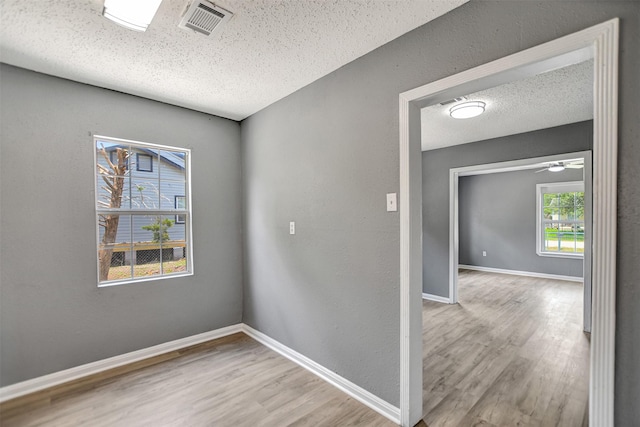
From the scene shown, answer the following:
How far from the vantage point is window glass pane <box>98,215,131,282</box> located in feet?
8.75

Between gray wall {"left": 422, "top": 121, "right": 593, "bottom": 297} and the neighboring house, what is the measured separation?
3775mm

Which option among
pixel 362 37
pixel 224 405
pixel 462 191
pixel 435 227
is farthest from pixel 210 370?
pixel 462 191

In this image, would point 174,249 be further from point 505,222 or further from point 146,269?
point 505,222

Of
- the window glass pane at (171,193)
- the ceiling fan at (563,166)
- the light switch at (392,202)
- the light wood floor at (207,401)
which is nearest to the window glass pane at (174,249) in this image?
the window glass pane at (171,193)

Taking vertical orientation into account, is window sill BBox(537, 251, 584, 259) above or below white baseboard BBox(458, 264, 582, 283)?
above

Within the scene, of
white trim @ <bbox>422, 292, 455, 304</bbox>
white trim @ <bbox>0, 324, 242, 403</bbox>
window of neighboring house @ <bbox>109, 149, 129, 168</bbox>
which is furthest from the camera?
white trim @ <bbox>422, 292, 455, 304</bbox>

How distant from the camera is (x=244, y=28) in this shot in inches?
72.3

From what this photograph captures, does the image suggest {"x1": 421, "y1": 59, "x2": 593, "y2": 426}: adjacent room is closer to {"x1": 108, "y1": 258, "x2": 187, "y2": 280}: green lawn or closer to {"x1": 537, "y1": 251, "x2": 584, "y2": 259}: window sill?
{"x1": 537, "y1": 251, "x2": 584, "y2": 259}: window sill

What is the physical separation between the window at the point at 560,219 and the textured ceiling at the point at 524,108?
11.3 feet

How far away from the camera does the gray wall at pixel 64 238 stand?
7.29ft

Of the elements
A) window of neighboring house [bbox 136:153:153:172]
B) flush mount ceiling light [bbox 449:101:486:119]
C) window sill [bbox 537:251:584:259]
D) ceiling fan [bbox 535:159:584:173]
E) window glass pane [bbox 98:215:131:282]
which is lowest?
window sill [bbox 537:251:584:259]

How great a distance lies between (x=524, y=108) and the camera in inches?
122

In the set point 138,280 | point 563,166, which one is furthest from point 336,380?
point 563,166

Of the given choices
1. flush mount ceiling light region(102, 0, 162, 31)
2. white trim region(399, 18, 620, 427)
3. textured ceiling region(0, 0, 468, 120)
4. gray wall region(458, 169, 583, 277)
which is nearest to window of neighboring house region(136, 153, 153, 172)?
textured ceiling region(0, 0, 468, 120)
